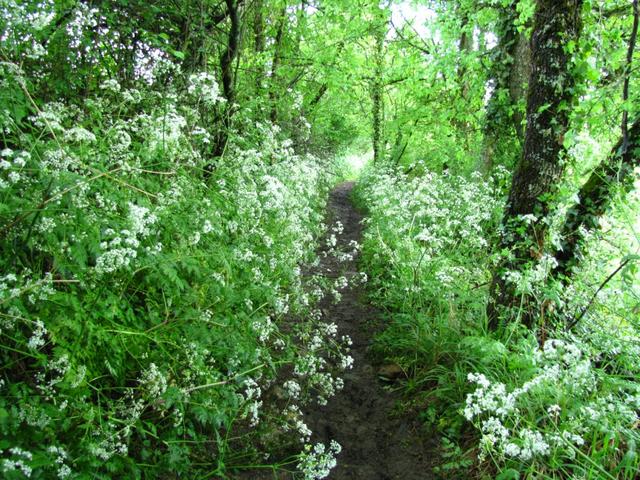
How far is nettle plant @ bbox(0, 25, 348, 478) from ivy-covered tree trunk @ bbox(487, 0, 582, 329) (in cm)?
243

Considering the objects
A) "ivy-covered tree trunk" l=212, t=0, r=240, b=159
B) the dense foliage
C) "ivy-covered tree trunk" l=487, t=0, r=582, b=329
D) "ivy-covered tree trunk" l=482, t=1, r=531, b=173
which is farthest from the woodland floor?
"ivy-covered tree trunk" l=482, t=1, r=531, b=173

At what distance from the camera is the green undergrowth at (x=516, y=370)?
303 cm

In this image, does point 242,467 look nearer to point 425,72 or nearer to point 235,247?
point 235,247

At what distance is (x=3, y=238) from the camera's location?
255 cm

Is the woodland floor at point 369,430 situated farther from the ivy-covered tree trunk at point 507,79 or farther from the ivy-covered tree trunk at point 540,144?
the ivy-covered tree trunk at point 507,79

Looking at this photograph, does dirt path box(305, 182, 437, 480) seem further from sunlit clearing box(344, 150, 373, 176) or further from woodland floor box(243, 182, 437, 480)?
sunlit clearing box(344, 150, 373, 176)

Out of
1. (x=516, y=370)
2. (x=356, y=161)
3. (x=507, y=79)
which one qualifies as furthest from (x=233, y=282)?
(x=356, y=161)

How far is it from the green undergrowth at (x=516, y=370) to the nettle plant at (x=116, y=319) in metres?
1.22

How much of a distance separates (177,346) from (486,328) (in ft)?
10.9

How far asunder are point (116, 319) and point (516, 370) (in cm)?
342

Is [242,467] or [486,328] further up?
[486,328]

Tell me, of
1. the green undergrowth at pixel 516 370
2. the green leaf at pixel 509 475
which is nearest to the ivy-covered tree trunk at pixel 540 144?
the green undergrowth at pixel 516 370

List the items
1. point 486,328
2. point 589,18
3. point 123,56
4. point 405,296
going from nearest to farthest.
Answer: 1. point 589,18
2. point 486,328
3. point 123,56
4. point 405,296

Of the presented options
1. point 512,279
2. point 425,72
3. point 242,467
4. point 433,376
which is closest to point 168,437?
point 242,467
